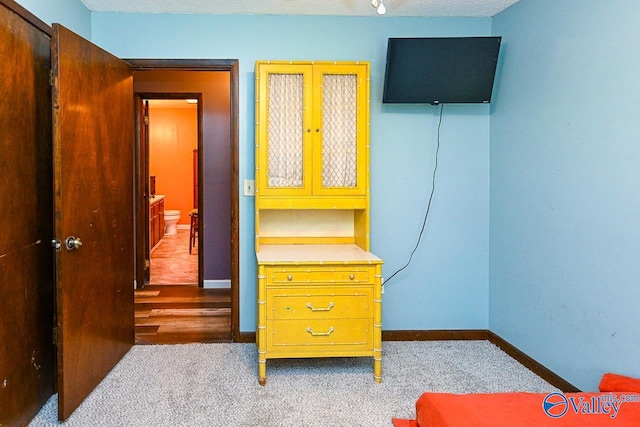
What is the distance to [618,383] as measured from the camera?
2.03m

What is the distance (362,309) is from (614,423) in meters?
1.38

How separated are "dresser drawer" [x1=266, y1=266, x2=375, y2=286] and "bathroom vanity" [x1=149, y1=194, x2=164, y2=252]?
4.72 m

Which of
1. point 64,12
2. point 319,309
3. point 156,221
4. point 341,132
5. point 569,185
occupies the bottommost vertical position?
point 319,309

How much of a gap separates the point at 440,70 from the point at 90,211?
2267mm

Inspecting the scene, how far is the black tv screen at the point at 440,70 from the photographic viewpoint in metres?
2.99

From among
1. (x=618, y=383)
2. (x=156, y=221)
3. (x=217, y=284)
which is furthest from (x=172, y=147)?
(x=618, y=383)

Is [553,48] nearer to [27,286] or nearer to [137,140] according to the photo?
[27,286]

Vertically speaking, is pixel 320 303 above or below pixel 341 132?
below

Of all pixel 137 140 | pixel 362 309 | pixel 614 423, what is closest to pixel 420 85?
pixel 362 309

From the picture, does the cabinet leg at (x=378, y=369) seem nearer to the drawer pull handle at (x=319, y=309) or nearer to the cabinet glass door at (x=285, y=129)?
the drawer pull handle at (x=319, y=309)

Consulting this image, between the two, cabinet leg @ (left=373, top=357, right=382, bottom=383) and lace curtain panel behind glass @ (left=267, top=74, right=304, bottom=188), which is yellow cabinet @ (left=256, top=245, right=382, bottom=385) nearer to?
cabinet leg @ (left=373, top=357, right=382, bottom=383)

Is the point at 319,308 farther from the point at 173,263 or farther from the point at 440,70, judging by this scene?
the point at 173,263

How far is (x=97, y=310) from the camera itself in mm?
2650

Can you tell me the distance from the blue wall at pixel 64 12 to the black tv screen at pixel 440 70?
1.91 metres
